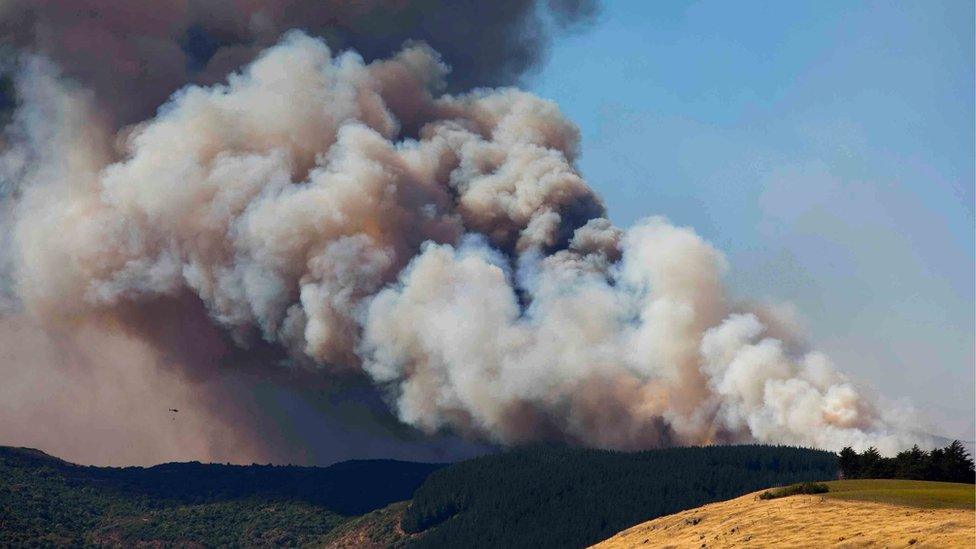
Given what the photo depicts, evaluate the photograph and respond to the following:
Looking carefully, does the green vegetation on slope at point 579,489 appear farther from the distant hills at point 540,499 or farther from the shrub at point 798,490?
the shrub at point 798,490

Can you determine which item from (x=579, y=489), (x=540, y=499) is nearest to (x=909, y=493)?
(x=579, y=489)

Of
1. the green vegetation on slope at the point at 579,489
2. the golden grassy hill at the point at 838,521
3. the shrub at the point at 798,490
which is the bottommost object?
the golden grassy hill at the point at 838,521

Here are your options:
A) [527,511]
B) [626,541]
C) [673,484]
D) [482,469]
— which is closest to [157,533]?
[482,469]

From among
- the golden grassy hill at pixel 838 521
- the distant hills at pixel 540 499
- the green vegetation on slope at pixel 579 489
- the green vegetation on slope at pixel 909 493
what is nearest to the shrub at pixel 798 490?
the green vegetation on slope at pixel 909 493

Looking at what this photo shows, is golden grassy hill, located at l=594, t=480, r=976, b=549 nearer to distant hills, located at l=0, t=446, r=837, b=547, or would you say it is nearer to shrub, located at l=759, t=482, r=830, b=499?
shrub, located at l=759, t=482, r=830, b=499

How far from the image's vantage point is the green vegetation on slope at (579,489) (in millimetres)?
152750

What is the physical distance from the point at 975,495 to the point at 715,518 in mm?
16075

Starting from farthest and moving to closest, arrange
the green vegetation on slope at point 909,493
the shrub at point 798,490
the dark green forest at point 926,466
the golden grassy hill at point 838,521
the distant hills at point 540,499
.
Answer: the distant hills at point 540,499, the dark green forest at point 926,466, the shrub at point 798,490, the green vegetation on slope at point 909,493, the golden grassy hill at point 838,521

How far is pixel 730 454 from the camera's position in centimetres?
16925

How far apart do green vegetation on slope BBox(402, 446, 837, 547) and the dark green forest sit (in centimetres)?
3491

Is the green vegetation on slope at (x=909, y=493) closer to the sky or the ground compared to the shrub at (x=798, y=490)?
closer to the ground

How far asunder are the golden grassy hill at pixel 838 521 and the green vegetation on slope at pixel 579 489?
56.2m

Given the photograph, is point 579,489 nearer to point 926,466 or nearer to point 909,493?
point 926,466

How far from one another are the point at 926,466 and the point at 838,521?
33374 millimetres
